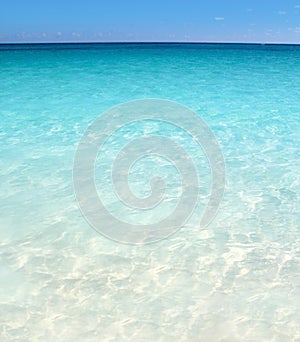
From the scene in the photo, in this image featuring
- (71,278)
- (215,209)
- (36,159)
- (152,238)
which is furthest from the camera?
(36,159)

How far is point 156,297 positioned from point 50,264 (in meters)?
0.89

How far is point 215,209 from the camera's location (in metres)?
3.99

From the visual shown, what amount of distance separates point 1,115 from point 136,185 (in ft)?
16.1

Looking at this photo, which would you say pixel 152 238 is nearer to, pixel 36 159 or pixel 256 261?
pixel 256 261

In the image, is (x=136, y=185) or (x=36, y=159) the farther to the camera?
(x=36, y=159)

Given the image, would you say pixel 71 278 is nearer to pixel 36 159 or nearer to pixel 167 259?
pixel 167 259

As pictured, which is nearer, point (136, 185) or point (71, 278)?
point (71, 278)

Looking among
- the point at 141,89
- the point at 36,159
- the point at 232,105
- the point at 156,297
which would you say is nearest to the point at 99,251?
the point at 156,297

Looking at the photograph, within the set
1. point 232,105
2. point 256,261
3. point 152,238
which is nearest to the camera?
point 256,261

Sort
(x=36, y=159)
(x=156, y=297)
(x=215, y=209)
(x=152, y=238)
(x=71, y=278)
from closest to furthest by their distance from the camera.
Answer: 1. (x=156, y=297)
2. (x=71, y=278)
3. (x=152, y=238)
4. (x=215, y=209)
5. (x=36, y=159)

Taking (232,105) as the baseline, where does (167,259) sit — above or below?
below

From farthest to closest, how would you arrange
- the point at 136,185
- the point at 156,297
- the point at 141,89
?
the point at 141,89, the point at 136,185, the point at 156,297

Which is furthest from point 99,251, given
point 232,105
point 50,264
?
point 232,105

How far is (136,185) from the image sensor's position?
4586mm
